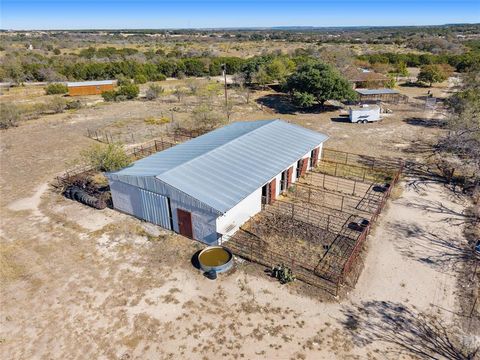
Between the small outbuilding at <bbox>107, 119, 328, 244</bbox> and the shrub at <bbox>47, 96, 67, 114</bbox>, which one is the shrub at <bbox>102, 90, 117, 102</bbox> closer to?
the shrub at <bbox>47, 96, 67, 114</bbox>

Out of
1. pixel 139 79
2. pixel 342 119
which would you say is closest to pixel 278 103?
pixel 342 119

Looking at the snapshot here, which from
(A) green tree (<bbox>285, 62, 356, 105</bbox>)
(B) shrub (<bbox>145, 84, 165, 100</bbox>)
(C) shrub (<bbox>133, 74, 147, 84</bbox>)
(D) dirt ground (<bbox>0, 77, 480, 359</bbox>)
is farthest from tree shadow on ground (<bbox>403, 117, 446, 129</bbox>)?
(C) shrub (<bbox>133, 74, 147, 84</bbox>)

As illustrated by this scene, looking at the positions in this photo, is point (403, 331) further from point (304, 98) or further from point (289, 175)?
point (304, 98)

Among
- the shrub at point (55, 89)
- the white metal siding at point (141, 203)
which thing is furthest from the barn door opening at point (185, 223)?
the shrub at point (55, 89)

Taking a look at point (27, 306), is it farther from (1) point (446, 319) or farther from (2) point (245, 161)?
(1) point (446, 319)

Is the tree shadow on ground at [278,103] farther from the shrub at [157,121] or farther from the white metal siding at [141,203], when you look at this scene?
the white metal siding at [141,203]

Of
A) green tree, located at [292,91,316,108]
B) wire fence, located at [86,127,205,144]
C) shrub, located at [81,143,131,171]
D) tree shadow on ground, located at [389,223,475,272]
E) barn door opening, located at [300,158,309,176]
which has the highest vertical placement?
shrub, located at [81,143,131,171]
